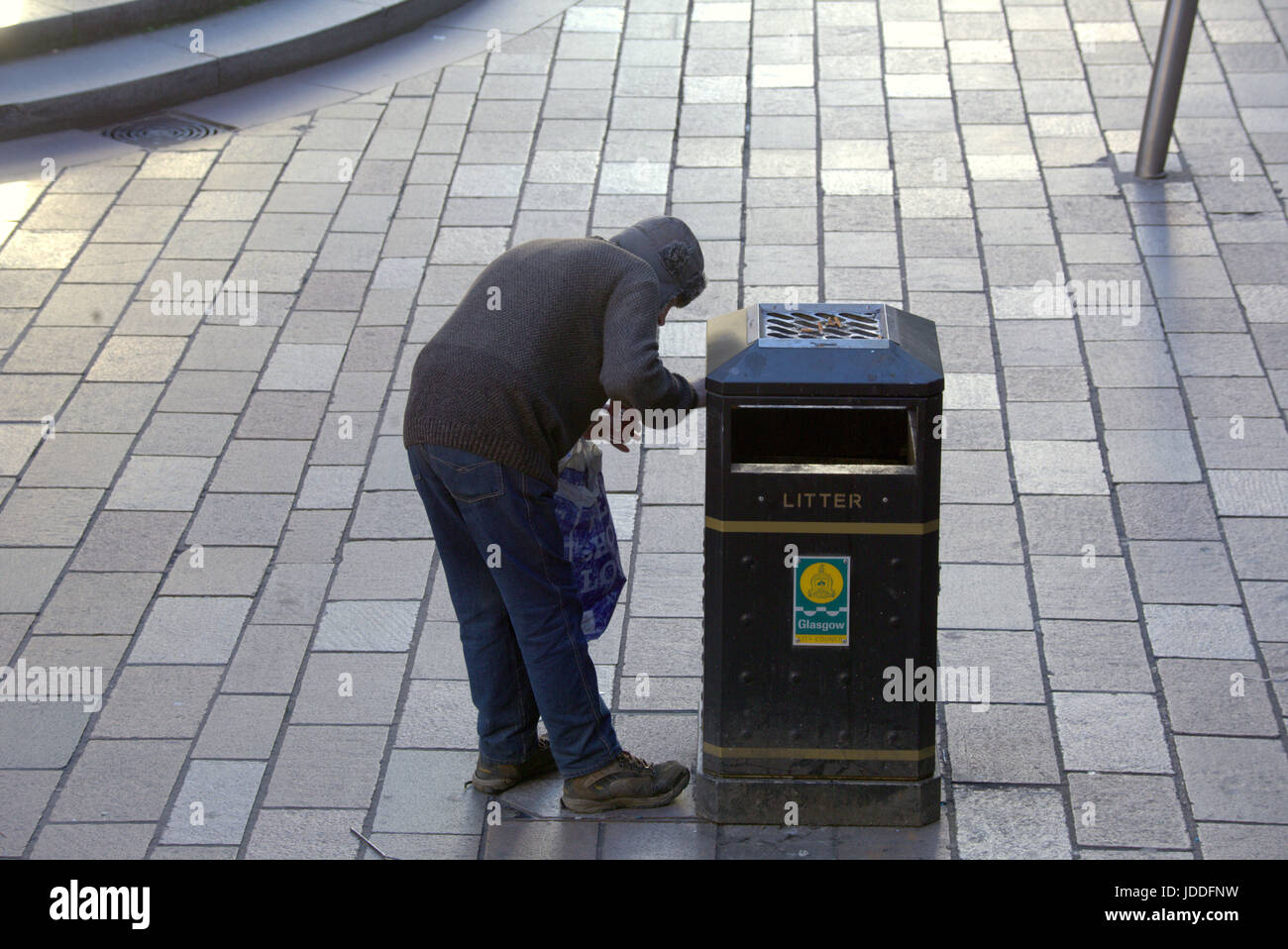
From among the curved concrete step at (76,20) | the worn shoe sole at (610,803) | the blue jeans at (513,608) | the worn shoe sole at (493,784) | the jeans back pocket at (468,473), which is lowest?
the curved concrete step at (76,20)

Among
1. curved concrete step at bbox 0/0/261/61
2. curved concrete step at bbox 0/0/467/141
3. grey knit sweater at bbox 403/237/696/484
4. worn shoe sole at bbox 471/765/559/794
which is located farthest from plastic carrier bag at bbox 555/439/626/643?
curved concrete step at bbox 0/0/261/61

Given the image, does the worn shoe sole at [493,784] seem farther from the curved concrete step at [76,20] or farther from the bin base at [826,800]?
the curved concrete step at [76,20]

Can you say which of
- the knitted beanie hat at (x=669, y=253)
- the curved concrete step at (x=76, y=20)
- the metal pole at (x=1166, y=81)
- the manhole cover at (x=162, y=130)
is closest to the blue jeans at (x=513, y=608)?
the knitted beanie hat at (x=669, y=253)

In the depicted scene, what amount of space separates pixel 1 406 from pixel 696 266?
3536 mm

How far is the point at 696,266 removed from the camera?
3.96 meters

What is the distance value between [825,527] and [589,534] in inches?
26.0

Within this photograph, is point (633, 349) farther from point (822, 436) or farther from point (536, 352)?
point (822, 436)

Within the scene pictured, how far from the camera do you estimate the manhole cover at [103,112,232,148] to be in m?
8.39

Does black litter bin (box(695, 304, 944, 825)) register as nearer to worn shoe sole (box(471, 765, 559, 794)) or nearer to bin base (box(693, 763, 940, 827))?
bin base (box(693, 763, 940, 827))

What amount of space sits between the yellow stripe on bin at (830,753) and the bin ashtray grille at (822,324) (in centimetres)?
109

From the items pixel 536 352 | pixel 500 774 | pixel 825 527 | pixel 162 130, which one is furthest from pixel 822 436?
pixel 162 130

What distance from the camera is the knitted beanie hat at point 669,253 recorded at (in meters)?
3.91

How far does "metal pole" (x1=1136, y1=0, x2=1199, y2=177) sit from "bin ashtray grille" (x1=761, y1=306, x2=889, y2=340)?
414cm

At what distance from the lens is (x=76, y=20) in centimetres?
888
